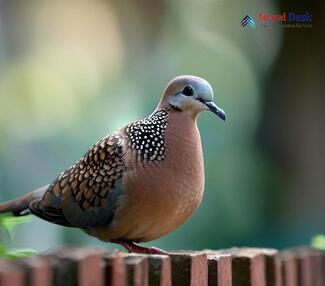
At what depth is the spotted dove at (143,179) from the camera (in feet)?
6.51

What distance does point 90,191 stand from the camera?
211cm

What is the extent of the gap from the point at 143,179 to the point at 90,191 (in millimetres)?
196

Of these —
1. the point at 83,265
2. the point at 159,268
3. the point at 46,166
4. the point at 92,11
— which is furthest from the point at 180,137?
the point at 92,11

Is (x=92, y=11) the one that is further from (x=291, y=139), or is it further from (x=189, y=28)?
(x=291, y=139)

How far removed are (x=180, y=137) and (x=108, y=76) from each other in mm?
2778

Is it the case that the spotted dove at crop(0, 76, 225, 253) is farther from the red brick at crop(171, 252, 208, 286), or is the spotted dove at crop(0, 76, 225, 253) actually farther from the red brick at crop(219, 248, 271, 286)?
the red brick at crop(171, 252, 208, 286)

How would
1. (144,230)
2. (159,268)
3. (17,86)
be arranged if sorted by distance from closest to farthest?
(159,268)
(144,230)
(17,86)

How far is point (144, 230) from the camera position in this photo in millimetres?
2021

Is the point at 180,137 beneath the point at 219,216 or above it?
above

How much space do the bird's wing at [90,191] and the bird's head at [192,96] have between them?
190mm

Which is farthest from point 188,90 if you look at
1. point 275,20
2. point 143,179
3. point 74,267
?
point 275,20

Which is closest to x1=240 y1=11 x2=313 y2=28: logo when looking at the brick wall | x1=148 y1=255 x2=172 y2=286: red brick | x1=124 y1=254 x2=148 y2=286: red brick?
the brick wall

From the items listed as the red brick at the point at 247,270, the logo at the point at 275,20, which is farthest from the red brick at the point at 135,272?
the logo at the point at 275,20

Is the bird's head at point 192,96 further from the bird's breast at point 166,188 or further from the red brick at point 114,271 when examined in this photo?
the red brick at point 114,271
